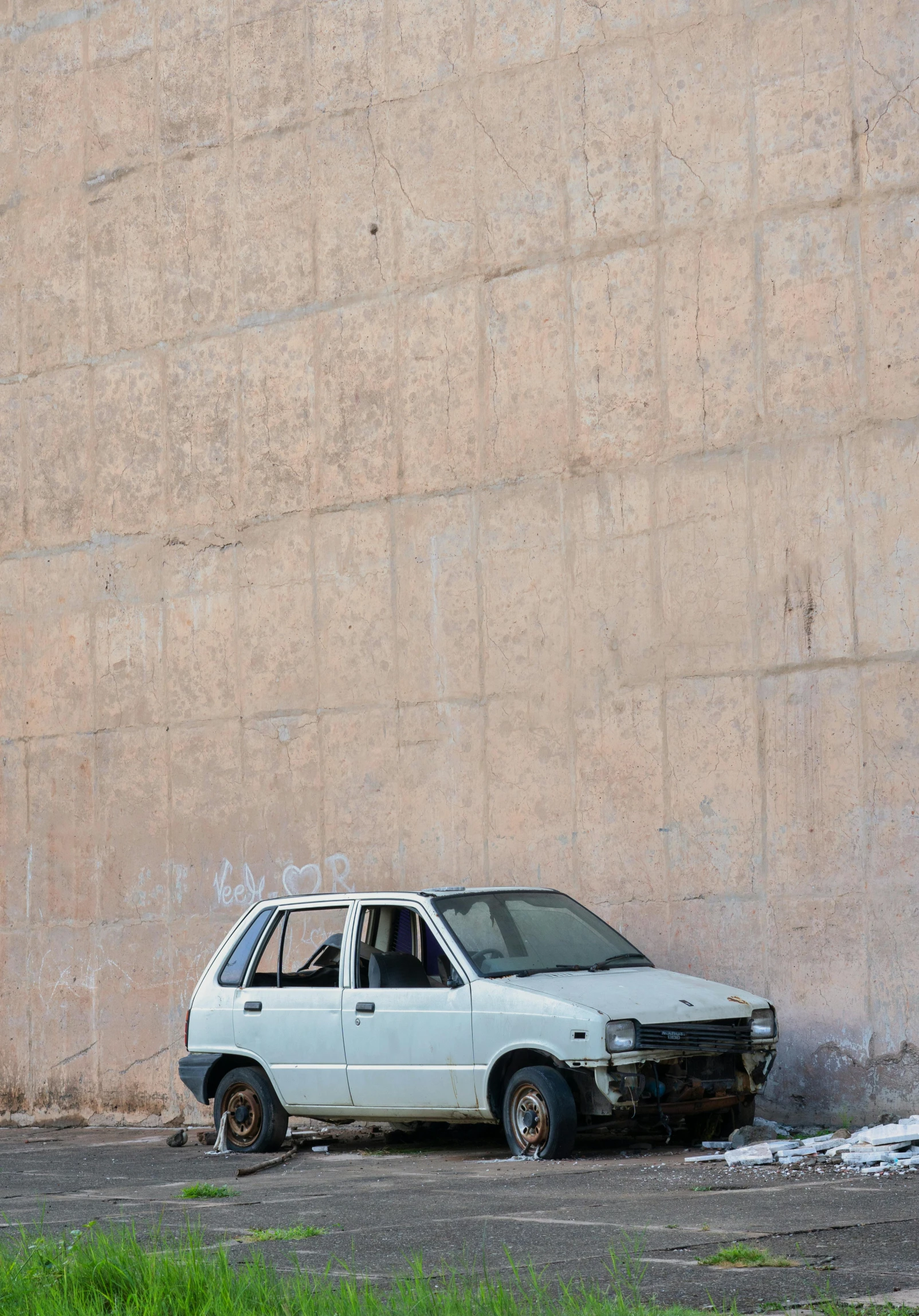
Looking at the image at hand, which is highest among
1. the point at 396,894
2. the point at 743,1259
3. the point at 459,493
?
the point at 459,493

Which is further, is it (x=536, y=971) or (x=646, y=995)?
(x=536, y=971)

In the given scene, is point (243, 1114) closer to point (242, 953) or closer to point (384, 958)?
point (242, 953)

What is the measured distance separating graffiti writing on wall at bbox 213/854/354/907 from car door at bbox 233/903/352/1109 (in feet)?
7.13

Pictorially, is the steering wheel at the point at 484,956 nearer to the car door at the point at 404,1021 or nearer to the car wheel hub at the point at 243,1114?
the car door at the point at 404,1021

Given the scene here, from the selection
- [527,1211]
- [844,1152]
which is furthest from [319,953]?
[527,1211]

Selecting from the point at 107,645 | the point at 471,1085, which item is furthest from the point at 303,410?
the point at 471,1085

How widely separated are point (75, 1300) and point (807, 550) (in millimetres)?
7931

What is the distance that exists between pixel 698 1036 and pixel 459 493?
528 centimetres

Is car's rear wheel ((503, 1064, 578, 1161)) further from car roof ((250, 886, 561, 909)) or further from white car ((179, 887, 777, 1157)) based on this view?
car roof ((250, 886, 561, 909))

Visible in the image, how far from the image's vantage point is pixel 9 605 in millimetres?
16656

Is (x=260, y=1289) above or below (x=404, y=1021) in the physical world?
below

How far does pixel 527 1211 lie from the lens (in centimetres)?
816

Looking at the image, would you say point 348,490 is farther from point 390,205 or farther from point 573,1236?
point 573,1236

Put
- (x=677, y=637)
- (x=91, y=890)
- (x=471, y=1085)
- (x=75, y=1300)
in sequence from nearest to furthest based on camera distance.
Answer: (x=75, y=1300), (x=471, y=1085), (x=677, y=637), (x=91, y=890)
